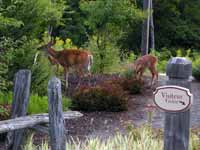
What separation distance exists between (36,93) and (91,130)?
8.03 ft

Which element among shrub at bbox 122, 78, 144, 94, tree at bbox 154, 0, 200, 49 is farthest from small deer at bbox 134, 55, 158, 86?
tree at bbox 154, 0, 200, 49

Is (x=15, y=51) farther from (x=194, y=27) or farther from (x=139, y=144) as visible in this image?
(x=194, y=27)

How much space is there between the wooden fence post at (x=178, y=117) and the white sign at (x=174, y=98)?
0.05m

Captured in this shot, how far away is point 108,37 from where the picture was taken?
18719mm

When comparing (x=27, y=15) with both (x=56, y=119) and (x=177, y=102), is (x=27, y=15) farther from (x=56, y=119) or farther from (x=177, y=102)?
(x=177, y=102)

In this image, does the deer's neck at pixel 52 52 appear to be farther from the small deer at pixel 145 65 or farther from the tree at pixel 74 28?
the tree at pixel 74 28

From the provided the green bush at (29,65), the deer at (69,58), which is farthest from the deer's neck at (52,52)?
the green bush at (29,65)

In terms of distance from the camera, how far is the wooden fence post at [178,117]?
14.6ft

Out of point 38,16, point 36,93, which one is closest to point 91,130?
point 36,93

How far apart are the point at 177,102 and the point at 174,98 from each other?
47 mm

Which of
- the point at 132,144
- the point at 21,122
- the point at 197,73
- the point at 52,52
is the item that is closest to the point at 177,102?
the point at 21,122

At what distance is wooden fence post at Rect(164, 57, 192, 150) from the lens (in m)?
4.46

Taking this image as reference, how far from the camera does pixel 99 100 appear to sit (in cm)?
1171

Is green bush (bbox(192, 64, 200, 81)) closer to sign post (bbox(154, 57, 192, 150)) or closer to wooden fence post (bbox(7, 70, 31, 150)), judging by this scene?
wooden fence post (bbox(7, 70, 31, 150))
